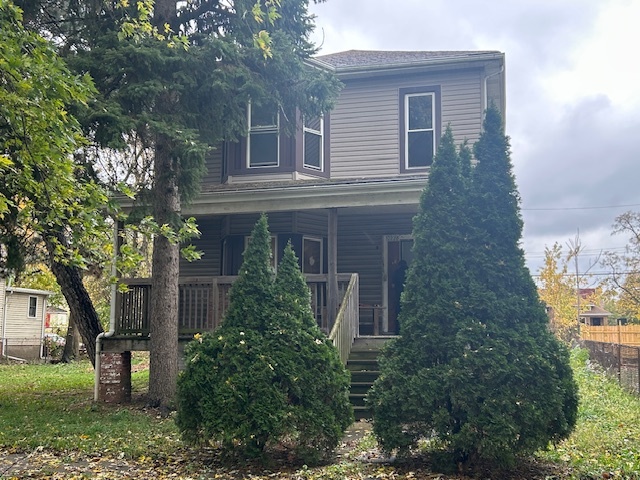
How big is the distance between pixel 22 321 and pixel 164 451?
1029 inches

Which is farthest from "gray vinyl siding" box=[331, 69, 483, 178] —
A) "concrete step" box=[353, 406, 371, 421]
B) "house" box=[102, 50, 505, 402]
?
"concrete step" box=[353, 406, 371, 421]

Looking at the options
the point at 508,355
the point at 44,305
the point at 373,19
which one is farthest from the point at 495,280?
the point at 44,305

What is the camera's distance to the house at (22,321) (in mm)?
27391

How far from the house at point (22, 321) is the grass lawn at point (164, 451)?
56.9 feet

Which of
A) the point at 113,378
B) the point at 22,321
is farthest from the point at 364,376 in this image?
the point at 22,321

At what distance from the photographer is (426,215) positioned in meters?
6.44

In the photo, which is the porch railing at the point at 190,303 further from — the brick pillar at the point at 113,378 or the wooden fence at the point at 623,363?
the wooden fence at the point at 623,363

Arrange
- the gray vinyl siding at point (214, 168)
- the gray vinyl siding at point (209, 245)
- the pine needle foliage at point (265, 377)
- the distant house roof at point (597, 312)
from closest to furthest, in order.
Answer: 1. the pine needle foliage at point (265, 377)
2. the gray vinyl siding at point (214, 168)
3. the gray vinyl siding at point (209, 245)
4. the distant house roof at point (597, 312)

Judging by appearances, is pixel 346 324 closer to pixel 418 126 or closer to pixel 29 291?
pixel 418 126

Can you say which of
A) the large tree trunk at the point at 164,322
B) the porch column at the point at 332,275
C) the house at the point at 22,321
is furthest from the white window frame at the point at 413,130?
the house at the point at 22,321

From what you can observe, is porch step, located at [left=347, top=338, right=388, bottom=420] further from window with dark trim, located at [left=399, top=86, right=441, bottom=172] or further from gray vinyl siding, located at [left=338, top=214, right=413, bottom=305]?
window with dark trim, located at [left=399, top=86, right=441, bottom=172]

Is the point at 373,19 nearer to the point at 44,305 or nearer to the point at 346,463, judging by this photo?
the point at 346,463

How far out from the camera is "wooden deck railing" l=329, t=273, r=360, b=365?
978cm

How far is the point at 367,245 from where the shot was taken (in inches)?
548
